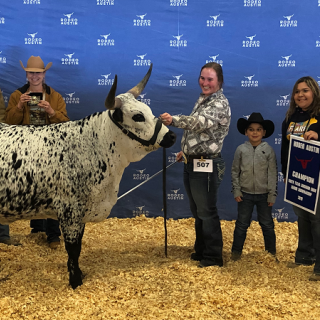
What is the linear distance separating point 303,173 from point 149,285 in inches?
65.1

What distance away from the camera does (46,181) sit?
2.75 m

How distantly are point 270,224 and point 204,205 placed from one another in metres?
0.81

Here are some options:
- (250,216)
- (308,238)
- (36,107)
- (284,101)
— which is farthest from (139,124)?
(284,101)

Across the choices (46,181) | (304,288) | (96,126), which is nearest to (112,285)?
(46,181)

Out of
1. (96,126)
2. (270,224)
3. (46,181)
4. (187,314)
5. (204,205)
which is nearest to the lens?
(187,314)

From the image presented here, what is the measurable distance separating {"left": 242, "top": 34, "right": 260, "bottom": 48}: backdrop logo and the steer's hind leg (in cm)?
359

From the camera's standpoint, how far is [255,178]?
3537mm

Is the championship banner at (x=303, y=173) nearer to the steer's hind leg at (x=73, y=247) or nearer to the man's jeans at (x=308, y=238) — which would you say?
the man's jeans at (x=308, y=238)

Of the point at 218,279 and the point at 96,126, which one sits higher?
the point at 96,126


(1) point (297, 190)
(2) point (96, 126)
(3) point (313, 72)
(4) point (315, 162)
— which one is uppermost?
(3) point (313, 72)

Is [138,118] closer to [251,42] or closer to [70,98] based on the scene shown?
[70,98]

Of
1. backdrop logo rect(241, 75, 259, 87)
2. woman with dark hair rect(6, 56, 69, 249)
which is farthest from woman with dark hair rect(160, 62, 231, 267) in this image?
backdrop logo rect(241, 75, 259, 87)

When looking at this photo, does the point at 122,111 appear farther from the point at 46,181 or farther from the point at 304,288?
the point at 304,288

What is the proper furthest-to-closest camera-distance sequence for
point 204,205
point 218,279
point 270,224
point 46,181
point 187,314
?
point 270,224
point 204,205
point 218,279
point 46,181
point 187,314
